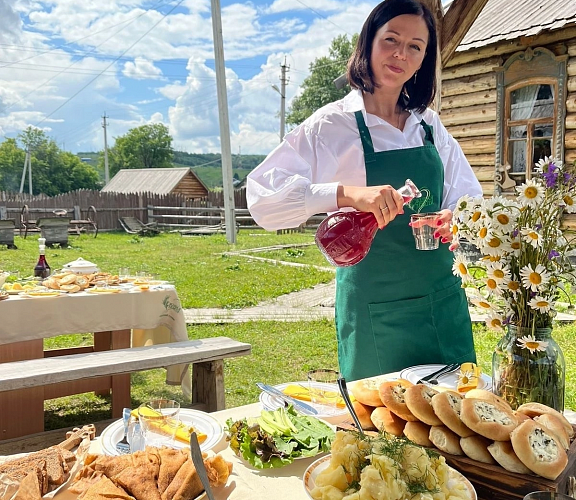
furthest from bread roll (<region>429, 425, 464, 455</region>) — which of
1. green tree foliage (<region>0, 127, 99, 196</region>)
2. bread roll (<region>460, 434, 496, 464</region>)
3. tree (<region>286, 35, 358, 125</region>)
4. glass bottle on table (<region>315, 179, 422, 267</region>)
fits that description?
green tree foliage (<region>0, 127, 99, 196</region>)

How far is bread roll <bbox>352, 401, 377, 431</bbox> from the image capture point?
1.21m

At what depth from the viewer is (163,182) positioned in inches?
1310

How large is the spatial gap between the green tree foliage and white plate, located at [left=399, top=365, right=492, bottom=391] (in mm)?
80145

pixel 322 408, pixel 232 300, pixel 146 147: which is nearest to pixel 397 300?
pixel 322 408

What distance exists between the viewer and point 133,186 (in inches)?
1363

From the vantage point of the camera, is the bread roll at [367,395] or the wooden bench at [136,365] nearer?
the bread roll at [367,395]

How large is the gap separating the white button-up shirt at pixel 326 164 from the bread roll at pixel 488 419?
732mm

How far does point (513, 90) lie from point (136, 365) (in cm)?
750

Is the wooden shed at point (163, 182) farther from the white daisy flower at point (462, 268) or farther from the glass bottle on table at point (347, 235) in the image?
the white daisy flower at point (462, 268)

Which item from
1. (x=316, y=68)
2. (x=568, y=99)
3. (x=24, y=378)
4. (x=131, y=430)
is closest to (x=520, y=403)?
(x=131, y=430)

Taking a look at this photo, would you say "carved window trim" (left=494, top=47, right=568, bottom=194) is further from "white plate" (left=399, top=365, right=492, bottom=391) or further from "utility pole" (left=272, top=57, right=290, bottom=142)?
"utility pole" (left=272, top=57, right=290, bottom=142)

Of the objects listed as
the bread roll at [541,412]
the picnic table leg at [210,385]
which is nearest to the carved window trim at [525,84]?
the picnic table leg at [210,385]

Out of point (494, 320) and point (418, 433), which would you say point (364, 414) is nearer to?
point (418, 433)

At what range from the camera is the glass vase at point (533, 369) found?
1253 millimetres
